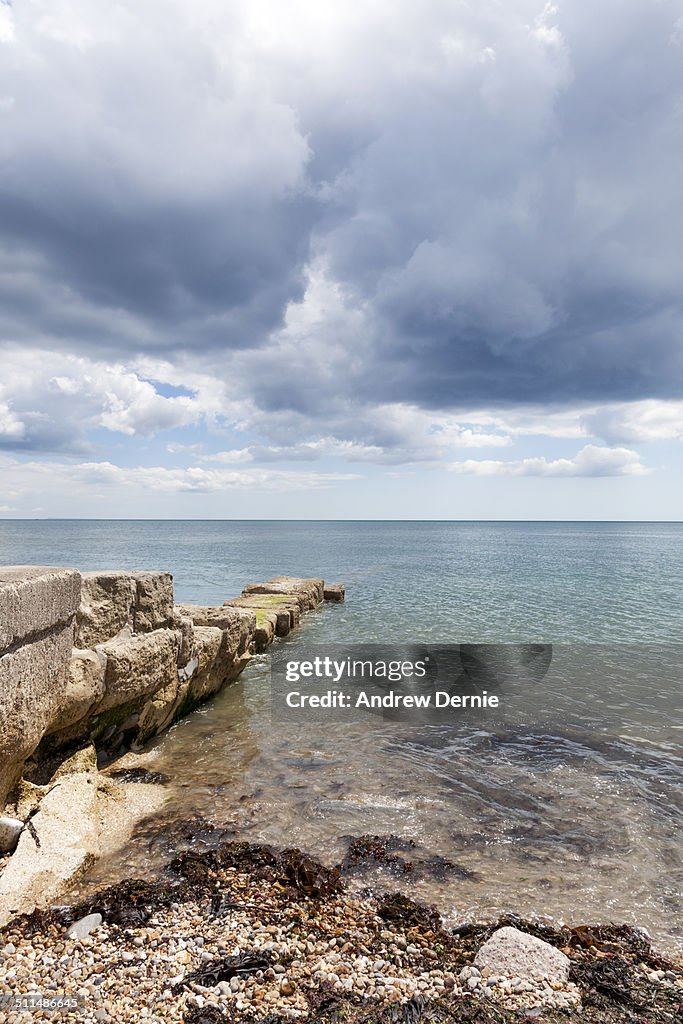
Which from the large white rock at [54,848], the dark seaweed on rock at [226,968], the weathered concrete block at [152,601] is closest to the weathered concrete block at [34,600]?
the weathered concrete block at [152,601]

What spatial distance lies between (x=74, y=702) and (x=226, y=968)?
10.5 feet

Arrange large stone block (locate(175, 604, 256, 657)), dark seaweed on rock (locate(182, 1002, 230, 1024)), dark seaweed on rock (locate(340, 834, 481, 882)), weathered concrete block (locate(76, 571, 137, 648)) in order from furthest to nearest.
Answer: large stone block (locate(175, 604, 256, 657)), weathered concrete block (locate(76, 571, 137, 648)), dark seaweed on rock (locate(340, 834, 481, 882)), dark seaweed on rock (locate(182, 1002, 230, 1024))

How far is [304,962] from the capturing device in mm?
3811

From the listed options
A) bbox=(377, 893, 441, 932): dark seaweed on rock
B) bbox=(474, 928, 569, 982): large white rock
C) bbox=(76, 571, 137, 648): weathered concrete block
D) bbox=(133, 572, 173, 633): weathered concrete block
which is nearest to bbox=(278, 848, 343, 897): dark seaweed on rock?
bbox=(377, 893, 441, 932): dark seaweed on rock

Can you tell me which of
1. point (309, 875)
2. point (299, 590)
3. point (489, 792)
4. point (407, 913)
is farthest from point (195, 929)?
point (299, 590)

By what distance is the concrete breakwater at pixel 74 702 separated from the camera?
469 centimetres

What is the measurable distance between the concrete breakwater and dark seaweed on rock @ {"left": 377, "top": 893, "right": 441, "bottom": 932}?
103 inches

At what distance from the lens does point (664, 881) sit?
5199 mm

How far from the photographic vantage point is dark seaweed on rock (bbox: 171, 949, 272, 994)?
3.54 m

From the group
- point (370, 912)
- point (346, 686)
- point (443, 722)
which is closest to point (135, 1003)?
point (370, 912)

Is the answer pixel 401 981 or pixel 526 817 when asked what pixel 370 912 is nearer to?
pixel 401 981

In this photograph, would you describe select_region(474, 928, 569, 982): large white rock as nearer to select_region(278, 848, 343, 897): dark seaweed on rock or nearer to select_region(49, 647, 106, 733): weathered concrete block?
select_region(278, 848, 343, 897): dark seaweed on rock

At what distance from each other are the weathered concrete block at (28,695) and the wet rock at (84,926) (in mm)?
1448

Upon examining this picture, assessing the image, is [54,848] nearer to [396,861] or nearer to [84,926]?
[84,926]
